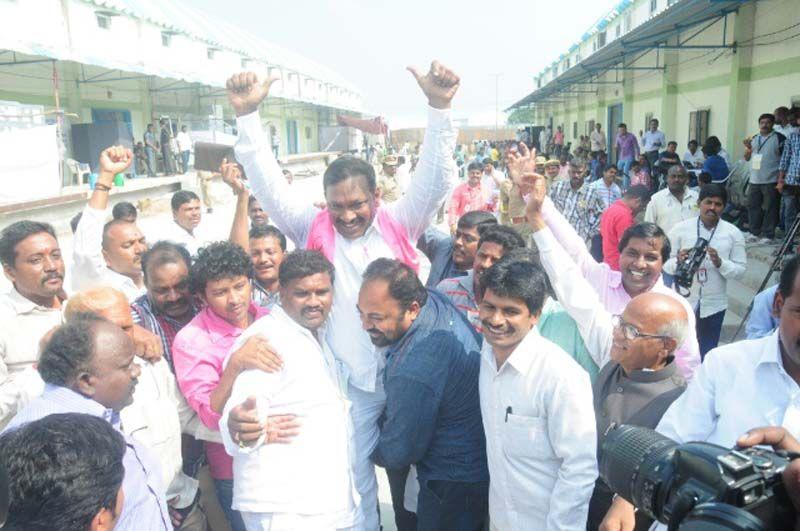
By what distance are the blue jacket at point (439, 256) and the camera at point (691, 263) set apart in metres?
1.62

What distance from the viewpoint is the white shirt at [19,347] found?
83.0 inches

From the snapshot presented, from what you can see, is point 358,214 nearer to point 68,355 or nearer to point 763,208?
point 68,355

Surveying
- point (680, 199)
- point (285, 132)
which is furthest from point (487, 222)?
point (285, 132)

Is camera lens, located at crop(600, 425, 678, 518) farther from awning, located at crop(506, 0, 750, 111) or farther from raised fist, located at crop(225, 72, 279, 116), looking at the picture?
awning, located at crop(506, 0, 750, 111)

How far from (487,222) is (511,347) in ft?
5.04

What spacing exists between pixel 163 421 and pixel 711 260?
3.52 meters

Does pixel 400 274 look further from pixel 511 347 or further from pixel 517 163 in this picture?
pixel 517 163

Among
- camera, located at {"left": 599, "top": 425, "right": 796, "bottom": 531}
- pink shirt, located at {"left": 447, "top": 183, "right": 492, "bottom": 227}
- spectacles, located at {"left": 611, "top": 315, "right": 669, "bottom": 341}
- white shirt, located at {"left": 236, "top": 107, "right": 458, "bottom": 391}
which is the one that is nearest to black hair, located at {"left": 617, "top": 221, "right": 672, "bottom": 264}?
spectacles, located at {"left": 611, "top": 315, "right": 669, "bottom": 341}

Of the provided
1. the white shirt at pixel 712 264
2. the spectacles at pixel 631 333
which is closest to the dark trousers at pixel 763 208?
the white shirt at pixel 712 264

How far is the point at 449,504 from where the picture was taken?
6.86 ft

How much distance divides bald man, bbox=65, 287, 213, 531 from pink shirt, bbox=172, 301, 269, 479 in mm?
67

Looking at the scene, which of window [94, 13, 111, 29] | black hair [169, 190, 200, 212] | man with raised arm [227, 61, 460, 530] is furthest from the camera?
window [94, 13, 111, 29]

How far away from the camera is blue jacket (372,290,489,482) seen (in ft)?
Answer: 6.29

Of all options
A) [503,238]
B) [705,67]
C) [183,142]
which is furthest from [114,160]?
[183,142]
